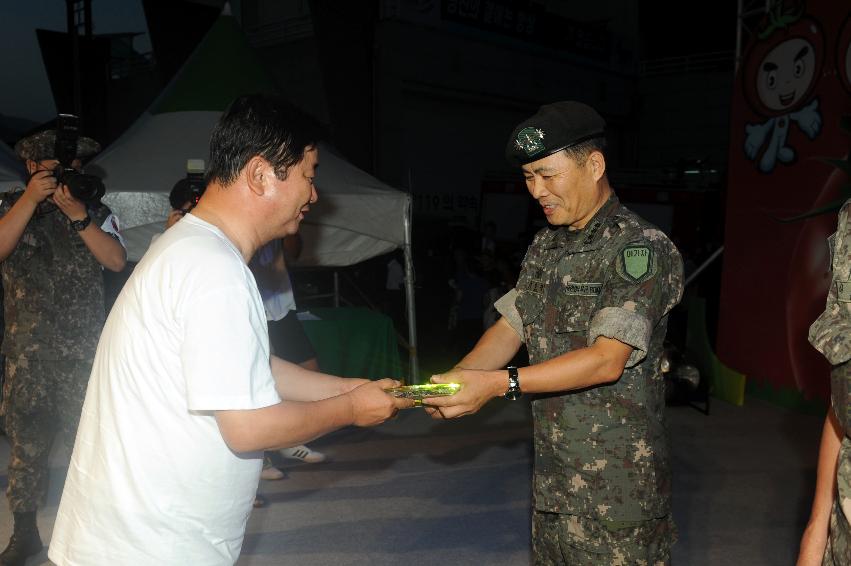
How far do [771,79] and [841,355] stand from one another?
6.90 metres

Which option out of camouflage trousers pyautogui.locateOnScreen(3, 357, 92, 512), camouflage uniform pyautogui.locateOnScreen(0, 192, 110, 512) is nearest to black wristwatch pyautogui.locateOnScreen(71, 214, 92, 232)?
camouflage uniform pyautogui.locateOnScreen(0, 192, 110, 512)

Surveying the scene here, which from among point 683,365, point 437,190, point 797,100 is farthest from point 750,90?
point 437,190

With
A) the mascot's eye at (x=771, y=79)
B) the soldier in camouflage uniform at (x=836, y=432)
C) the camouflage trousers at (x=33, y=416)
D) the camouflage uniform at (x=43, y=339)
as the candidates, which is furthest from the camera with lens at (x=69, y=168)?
the mascot's eye at (x=771, y=79)

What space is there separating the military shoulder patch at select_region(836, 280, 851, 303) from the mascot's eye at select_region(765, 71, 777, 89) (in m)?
6.72

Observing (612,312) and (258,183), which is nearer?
(258,183)

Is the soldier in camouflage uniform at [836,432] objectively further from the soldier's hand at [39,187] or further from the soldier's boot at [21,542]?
the soldier's boot at [21,542]

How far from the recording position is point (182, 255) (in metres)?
1.56

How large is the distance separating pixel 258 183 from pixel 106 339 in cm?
49

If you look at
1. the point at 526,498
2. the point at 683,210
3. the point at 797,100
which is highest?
the point at 797,100

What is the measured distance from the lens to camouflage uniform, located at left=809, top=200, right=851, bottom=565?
62.4 inches

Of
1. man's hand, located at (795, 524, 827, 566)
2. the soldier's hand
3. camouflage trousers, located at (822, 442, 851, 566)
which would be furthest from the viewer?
the soldier's hand

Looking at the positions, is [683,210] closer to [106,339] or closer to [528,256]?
[528,256]

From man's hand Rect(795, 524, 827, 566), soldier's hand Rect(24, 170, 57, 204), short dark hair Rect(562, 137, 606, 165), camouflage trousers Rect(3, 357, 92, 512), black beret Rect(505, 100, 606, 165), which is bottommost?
camouflage trousers Rect(3, 357, 92, 512)

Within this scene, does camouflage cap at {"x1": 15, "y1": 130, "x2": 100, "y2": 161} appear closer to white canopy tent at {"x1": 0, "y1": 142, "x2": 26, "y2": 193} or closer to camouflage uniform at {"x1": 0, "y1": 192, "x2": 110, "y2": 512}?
camouflage uniform at {"x1": 0, "y1": 192, "x2": 110, "y2": 512}
